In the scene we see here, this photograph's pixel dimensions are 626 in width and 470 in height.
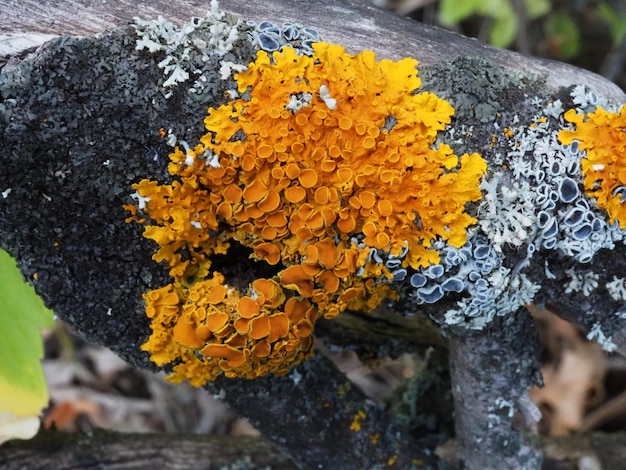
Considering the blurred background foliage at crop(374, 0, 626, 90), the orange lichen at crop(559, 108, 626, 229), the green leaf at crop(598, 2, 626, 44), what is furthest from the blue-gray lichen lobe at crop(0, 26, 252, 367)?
the green leaf at crop(598, 2, 626, 44)

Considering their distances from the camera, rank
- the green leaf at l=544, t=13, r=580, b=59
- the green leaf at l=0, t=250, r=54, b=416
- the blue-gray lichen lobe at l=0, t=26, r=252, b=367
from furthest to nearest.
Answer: the green leaf at l=544, t=13, r=580, b=59 → the green leaf at l=0, t=250, r=54, b=416 → the blue-gray lichen lobe at l=0, t=26, r=252, b=367

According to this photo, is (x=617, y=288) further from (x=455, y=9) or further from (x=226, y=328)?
(x=455, y=9)

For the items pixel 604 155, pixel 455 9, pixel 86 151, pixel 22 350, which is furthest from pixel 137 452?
pixel 455 9

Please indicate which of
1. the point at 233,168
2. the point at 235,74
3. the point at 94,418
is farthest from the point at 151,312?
the point at 94,418

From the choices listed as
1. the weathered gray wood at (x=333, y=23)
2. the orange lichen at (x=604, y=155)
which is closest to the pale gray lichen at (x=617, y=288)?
the orange lichen at (x=604, y=155)

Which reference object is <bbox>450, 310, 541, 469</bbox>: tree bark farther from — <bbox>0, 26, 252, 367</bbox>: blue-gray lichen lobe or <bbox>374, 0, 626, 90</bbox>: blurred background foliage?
<bbox>374, 0, 626, 90</bbox>: blurred background foliage

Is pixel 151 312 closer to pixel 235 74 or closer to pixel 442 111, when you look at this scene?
pixel 235 74
